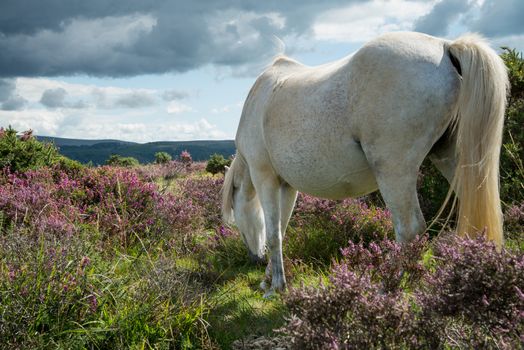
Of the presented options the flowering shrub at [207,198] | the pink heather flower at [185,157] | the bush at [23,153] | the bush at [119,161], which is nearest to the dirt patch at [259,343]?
the flowering shrub at [207,198]

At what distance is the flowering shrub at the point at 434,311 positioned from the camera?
2.47m

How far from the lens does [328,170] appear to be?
431 centimetres

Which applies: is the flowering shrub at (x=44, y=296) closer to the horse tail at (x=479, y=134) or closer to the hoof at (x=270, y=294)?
the hoof at (x=270, y=294)

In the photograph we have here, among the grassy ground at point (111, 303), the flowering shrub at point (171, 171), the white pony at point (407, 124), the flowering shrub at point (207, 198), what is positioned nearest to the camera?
the grassy ground at point (111, 303)

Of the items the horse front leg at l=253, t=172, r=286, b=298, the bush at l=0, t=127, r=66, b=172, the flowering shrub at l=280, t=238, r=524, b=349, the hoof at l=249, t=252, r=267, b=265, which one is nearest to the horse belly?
the horse front leg at l=253, t=172, r=286, b=298

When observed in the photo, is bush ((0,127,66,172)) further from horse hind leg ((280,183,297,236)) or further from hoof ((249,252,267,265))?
horse hind leg ((280,183,297,236))

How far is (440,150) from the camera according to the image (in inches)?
169

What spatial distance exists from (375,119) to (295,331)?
6.24ft

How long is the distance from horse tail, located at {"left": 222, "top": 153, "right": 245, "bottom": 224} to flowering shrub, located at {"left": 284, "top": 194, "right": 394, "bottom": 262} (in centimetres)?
83

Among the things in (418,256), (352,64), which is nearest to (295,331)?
(418,256)

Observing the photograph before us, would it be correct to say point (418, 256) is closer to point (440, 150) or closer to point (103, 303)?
point (440, 150)

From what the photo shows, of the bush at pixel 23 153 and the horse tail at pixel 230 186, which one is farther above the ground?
the bush at pixel 23 153

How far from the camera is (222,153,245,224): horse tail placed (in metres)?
6.13

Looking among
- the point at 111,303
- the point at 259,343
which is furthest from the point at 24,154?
the point at 259,343
